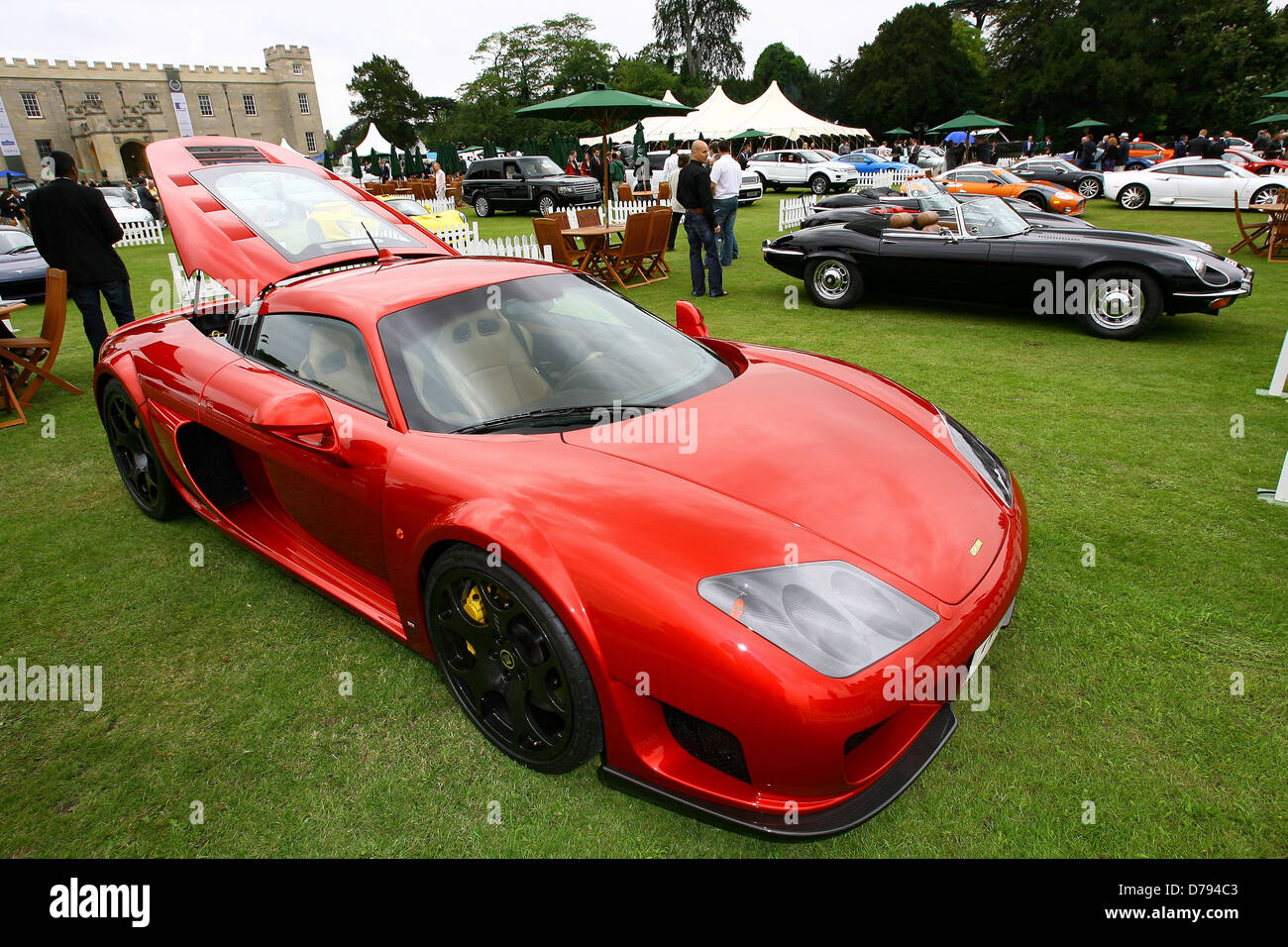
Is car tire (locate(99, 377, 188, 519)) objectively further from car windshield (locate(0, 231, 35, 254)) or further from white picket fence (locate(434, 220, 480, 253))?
car windshield (locate(0, 231, 35, 254))

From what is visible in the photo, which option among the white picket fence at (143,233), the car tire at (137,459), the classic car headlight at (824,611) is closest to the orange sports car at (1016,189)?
the car tire at (137,459)

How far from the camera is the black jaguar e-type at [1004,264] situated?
6.39m

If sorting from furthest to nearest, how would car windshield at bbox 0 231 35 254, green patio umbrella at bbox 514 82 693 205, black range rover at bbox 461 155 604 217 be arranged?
1. black range rover at bbox 461 155 604 217
2. green patio umbrella at bbox 514 82 693 205
3. car windshield at bbox 0 231 35 254

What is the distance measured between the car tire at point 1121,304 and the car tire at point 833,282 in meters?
2.31

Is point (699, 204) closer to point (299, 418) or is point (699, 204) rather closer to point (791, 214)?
point (791, 214)

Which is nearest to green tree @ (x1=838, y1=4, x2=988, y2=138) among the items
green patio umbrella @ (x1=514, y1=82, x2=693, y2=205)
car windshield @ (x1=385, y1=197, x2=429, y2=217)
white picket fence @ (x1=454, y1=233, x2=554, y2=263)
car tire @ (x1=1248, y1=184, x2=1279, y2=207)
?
car tire @ (x1=1248, y1=184, x2=1279, y2=207)

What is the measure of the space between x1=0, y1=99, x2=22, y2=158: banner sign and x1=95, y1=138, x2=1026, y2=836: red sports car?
73670 millimetres

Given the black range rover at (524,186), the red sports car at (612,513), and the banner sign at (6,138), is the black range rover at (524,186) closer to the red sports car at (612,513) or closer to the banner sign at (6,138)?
the red sports car at (612,513)

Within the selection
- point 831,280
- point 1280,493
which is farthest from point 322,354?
point 831,280

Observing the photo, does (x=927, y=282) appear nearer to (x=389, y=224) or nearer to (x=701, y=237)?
(x=701, y=237)

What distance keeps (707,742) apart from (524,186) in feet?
65.8

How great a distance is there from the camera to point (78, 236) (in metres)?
5.79

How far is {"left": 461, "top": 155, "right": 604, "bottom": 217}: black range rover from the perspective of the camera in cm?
1927

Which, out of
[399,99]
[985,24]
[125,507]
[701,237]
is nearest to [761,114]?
[701,237]
